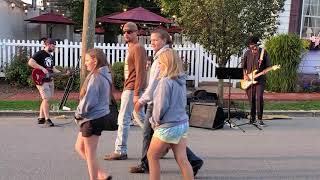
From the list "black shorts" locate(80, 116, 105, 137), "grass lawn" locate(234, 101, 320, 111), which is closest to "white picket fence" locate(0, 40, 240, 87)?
"grass lawn" locate(234, 101, 320, 111)

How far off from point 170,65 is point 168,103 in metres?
0.38

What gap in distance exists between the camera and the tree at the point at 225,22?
37.4 feet

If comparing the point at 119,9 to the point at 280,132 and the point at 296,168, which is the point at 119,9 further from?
the point at 296,168

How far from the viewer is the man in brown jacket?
255 inches

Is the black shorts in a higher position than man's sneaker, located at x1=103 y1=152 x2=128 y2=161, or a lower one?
higher

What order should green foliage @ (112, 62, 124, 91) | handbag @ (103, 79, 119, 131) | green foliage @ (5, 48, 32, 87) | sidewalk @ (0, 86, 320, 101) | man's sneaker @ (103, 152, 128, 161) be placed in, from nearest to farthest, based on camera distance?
handbag @ (103, 79, 119, 131)
man's sneaker @ (103, 152, 128, 161)
sidewalk @ (0, 86, 320, 101)
green foliage @ (112, 62, 124, 91)
green foliage @ (5, 48, 32, 87)

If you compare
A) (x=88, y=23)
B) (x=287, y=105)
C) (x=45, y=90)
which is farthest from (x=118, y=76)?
(x=45, y=90)

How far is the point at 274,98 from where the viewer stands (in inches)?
550

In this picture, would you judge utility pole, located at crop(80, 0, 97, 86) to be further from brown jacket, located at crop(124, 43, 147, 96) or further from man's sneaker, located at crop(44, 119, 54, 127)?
brown jacket, located at crop(124, 43, 147, 96)

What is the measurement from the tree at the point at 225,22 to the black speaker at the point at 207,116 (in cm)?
184

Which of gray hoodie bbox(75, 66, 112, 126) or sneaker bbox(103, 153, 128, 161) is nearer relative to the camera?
gray hoodie bbox(75, 66, 112, 126)

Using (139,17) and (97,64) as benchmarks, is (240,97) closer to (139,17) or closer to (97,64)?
(139,17)

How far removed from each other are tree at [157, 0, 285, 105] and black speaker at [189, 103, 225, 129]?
6.04 ft

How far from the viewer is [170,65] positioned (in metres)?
4.90
